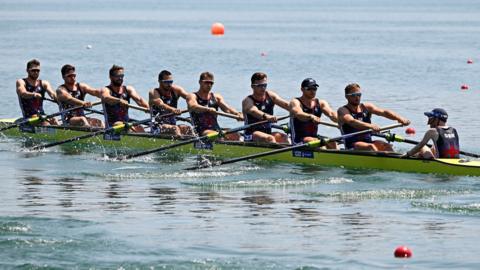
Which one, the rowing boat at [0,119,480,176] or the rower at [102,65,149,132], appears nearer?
the rowing boat at [0,119,480,176]

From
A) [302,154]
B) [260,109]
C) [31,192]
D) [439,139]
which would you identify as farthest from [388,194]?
[31,192]

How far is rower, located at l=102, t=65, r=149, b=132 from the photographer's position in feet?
76.3

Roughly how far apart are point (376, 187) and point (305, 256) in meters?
4.87

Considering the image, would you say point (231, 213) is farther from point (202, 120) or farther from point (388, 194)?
point (202, 120)

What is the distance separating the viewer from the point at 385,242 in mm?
13734

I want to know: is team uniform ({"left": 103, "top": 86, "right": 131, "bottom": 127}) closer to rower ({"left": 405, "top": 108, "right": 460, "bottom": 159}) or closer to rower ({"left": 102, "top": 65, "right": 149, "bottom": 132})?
rower ({"left": 102, "top": 65, "right": 149, "bottom": 132})

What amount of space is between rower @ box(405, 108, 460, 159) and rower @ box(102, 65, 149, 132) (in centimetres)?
676

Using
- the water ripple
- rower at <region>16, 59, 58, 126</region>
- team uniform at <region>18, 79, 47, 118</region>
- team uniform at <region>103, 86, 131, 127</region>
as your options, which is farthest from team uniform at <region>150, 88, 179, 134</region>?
the water ripple

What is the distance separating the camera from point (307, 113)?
20.3 m

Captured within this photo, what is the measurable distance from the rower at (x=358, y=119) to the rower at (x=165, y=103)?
377 centimetres

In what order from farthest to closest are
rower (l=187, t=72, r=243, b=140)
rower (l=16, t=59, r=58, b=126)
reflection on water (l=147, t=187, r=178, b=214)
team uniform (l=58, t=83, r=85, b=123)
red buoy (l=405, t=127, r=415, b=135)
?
red buoy (l=405, t=127, r=415, b=135)
rower (l=16, t=59, r=58, b=126)
team uniform (l=58, t=83, r=85, b=123)
rower (l=187, t=72, r=243, b=140)
reflection on water (l=147, t=187, r=178, b=214)

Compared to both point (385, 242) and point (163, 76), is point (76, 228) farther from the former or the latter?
point (163, 76)

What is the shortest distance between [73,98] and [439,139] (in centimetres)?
842

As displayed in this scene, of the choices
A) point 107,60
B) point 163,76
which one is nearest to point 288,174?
point 163,76
